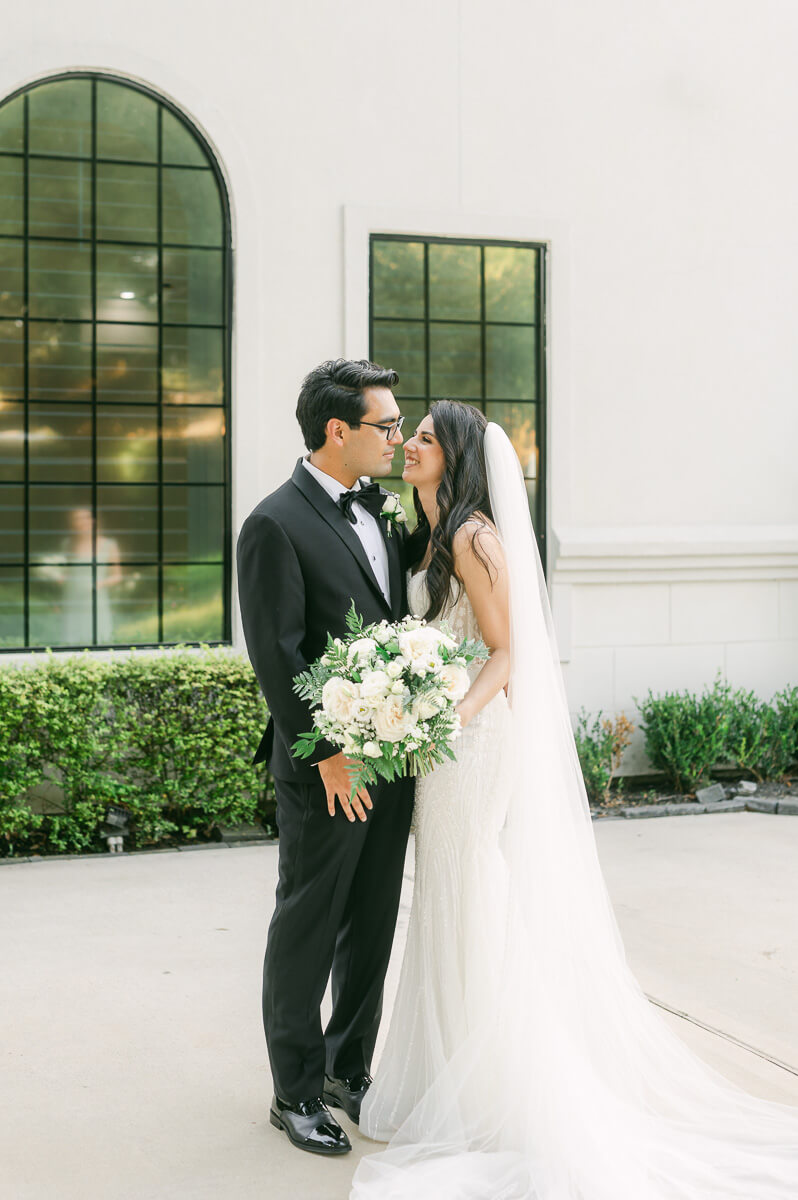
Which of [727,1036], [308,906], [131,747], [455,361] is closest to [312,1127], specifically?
[308,906]

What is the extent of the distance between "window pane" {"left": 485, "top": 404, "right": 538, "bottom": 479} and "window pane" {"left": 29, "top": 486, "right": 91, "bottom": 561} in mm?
2740

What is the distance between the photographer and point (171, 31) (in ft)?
24.3

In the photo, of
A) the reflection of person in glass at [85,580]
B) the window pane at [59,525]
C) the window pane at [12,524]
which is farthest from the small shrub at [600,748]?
the window pane at [12,524]

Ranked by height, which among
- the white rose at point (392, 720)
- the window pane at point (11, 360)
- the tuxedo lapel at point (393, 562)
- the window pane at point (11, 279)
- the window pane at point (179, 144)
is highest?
the window pane at point (179, 144)

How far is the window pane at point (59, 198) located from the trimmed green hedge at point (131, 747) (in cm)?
251

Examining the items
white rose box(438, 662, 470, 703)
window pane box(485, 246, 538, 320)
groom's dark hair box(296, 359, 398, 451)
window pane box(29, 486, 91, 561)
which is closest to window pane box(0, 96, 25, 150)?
window pane box(29, 486, 91, 561)

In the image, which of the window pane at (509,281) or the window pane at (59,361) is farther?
the window pane at (509,281)

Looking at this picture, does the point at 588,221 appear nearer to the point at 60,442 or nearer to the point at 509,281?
the point at 509,281

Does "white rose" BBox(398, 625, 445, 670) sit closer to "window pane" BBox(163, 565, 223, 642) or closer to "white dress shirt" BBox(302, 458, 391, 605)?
"white dress shirt" BBox(302, 458, 391, 605)

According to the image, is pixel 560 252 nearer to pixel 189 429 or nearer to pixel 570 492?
pixel 570 492

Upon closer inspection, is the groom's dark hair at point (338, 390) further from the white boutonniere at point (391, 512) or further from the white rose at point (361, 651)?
the white rose at point (361, 651)

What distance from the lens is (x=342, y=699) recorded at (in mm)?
3145

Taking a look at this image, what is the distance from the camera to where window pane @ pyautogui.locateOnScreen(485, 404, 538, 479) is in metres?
8.39

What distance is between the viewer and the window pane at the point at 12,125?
7.25 metres
